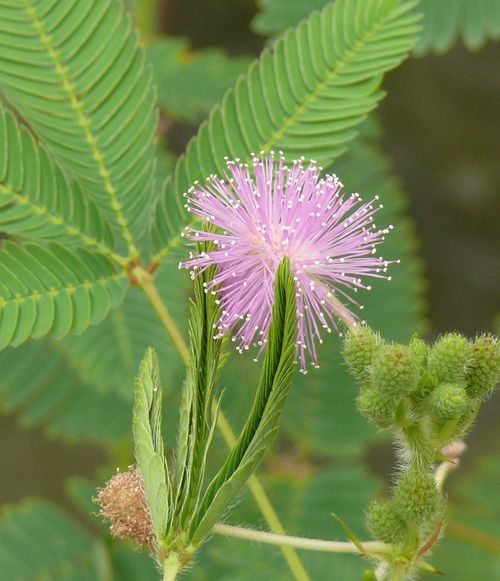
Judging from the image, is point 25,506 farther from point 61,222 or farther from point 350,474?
point 61,222

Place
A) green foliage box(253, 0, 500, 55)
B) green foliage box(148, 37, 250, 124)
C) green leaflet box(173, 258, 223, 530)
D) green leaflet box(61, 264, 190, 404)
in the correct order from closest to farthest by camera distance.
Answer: green leaflet box(173, 258, 223, 530), green leaflet box(61, 264, 190, 404), green foliage box(253, 0, 500, 55), green foliage box(148, 37, 250, 124)

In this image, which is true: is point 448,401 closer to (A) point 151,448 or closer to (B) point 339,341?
(A) point 151,448

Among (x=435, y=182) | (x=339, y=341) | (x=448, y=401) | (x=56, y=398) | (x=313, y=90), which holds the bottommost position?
→ (x=56, y=398)

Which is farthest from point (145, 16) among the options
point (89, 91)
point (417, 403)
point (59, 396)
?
point (417, 403)

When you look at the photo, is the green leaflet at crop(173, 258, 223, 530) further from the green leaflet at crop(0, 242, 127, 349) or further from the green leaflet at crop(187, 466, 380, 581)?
the green leaflet at crop(187, 466, 380, 581)

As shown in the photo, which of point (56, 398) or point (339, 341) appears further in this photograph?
point (56, 398)

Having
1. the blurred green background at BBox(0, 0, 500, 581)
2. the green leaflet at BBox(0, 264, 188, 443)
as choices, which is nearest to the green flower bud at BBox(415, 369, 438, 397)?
the green leaflet at BBox(0, 264, 188, 443)
